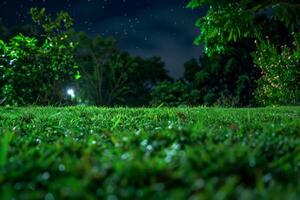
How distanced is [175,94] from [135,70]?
8925 millimetres

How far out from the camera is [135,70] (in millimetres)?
39125

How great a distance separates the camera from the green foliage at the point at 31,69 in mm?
12453

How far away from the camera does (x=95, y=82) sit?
38906mm

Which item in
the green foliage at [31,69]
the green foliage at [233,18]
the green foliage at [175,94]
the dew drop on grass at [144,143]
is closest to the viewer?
the dew drop on grass at [144,143]

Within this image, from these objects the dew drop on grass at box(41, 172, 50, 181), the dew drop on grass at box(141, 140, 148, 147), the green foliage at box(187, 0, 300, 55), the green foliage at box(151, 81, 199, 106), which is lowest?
the dew drop on grass at box(41, 172, 50, 181)

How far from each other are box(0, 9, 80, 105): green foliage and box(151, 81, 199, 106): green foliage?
1681 centimetres

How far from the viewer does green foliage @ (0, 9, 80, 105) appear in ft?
40.9

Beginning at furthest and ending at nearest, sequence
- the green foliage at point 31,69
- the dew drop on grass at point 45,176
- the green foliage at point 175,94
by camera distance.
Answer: the green foliage at point 175,94 → the green foliage at point 31,69 → the dew drop on grass at point 45,176

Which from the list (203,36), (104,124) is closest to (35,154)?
(104,124)

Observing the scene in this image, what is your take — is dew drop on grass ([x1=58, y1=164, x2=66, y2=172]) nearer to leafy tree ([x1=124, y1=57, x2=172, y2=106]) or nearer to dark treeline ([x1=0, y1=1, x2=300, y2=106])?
dark treeline ([x1=0, y1=1, x2=300, y2=106])

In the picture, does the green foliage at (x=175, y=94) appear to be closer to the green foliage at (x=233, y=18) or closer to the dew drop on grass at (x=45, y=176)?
the green foliage at (x=233, y=18)

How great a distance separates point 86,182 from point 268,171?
1108 millimetres

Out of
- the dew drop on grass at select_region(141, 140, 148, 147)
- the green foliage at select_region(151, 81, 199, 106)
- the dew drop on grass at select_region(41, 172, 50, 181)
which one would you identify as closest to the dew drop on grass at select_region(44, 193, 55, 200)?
the dew drop on grass at select_region(41, 172, 50, 181)

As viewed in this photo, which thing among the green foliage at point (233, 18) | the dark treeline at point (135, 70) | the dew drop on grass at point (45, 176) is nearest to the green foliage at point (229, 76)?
the dark treeline at point (135, 70)
